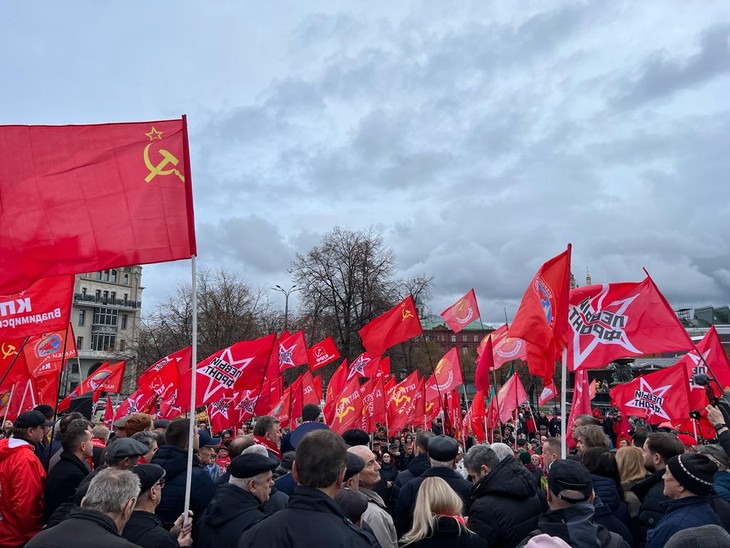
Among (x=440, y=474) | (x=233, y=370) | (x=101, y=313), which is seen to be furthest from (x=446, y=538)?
(x=101, y=313)

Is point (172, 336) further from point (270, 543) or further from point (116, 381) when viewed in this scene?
point (270, 543)

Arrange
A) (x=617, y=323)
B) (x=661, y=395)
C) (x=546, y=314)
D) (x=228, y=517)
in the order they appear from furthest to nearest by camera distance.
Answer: (x=661, y=395)
(x=617, y=323)
(x=546, y=314)
(x=228, y=517)

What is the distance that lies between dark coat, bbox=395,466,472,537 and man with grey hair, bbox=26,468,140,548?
7.52ft

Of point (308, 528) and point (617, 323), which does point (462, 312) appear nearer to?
point (617, 323)

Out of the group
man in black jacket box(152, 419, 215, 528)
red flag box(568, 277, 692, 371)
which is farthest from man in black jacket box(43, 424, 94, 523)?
red flag box(568, 277, 692, 371)

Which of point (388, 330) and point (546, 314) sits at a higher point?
point (388, 330)

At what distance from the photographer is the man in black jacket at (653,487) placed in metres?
4.47

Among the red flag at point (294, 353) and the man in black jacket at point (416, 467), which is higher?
the red flag at point (294, 353)

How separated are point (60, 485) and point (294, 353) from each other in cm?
1087

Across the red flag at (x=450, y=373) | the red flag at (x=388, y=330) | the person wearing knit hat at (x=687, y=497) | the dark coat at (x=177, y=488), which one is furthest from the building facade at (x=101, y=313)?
the person wearing knit hat at (x=687, y=497)

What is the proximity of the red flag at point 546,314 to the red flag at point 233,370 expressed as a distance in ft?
14.9

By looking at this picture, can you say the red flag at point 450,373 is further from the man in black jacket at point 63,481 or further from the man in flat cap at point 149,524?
the man in flat cap at point 149,524

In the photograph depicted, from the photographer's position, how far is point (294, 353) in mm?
15852

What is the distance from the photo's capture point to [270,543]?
2.60 m
